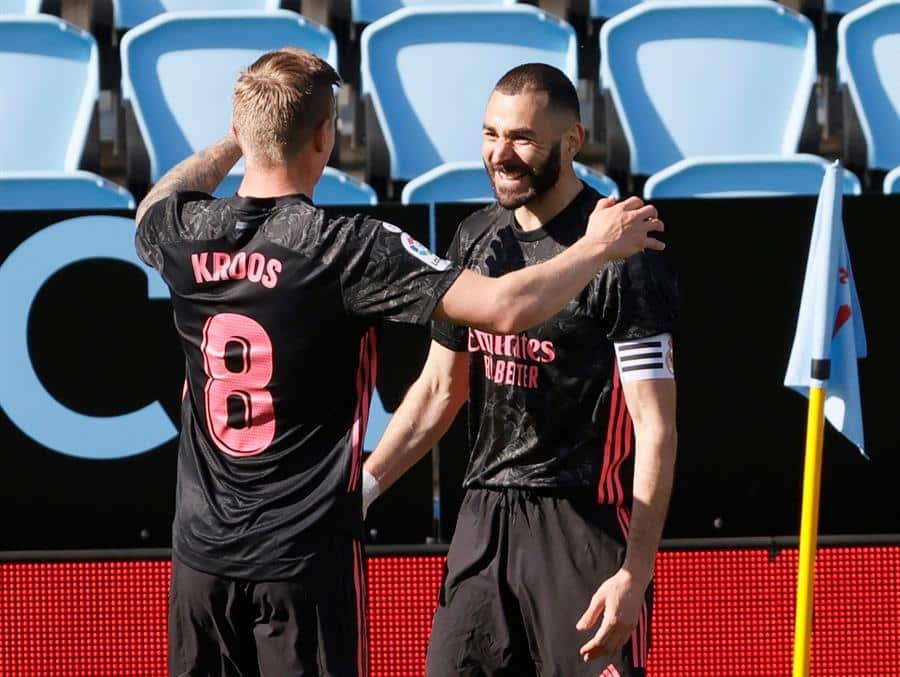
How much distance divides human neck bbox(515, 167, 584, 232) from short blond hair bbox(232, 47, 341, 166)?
0.61 meters

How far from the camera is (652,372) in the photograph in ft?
11.3

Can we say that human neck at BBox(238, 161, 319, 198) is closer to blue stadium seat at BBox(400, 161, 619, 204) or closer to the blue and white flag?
the blue and white flag

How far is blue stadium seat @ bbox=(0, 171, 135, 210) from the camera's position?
5957 mm

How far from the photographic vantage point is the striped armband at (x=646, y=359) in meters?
3.44

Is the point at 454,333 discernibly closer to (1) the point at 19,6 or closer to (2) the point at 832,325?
(2) the point at 832,325

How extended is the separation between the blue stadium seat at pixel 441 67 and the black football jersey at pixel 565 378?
2986mm

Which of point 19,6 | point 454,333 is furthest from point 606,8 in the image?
point 454,333

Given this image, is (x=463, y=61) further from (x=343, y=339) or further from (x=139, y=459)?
(x=343, y=339)

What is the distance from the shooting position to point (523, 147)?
11.8 feet

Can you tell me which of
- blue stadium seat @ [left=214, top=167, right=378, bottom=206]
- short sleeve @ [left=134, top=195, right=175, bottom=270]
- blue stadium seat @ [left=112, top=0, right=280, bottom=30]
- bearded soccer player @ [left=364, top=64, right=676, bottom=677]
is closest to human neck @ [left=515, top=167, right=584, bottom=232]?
bearded soccer player @ [left=364, top=64, right=676, bottom=677]

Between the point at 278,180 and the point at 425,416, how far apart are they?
33.5 inches

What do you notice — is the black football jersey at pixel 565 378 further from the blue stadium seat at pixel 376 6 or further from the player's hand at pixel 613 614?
the blue stadium seat at pixel 376 6

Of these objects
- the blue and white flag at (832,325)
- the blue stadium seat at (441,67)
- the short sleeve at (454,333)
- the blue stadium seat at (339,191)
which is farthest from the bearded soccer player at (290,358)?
the blue stadium seat at (441,67)

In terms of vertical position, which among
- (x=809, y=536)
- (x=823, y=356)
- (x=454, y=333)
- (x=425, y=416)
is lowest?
(x=809, y=536)
